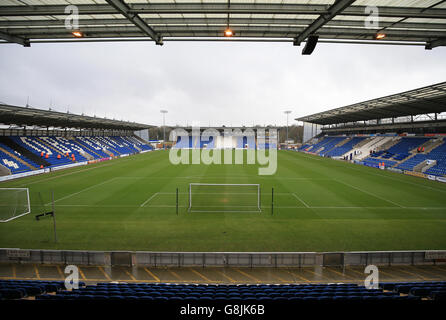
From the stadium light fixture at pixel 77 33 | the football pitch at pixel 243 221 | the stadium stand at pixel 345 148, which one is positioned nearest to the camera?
the stadium light fixture at pixel 77 33

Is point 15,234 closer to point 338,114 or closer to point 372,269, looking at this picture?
point 372,269

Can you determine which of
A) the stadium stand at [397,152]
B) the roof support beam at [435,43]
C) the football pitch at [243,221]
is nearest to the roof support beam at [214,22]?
the roof support beam at [435,43]

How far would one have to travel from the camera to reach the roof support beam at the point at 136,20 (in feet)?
18.4

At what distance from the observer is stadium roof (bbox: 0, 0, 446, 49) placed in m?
5.90

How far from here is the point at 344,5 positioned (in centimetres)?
517

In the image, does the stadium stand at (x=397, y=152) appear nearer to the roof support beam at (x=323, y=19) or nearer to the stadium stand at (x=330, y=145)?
the stadium stand at (x=330, y=145)

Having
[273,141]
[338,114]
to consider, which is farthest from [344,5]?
[273,141]

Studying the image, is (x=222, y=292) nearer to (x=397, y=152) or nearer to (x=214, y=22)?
(x=214, y=22)

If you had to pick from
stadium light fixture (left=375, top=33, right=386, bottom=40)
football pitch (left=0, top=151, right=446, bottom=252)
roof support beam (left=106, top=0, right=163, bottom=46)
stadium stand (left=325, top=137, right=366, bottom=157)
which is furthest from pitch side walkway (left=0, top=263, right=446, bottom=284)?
stadium stand (left=325, top=137, right=366, bottom=157)

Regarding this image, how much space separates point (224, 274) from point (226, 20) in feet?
33.7

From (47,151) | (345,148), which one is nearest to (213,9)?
(47,151)

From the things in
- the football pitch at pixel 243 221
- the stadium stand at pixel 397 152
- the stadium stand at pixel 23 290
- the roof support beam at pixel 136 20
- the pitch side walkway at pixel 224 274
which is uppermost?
the roof support beam at pixel 136 20

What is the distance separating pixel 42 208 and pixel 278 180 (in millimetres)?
25295

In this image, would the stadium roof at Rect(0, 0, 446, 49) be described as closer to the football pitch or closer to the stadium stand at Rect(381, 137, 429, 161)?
the football pitch
